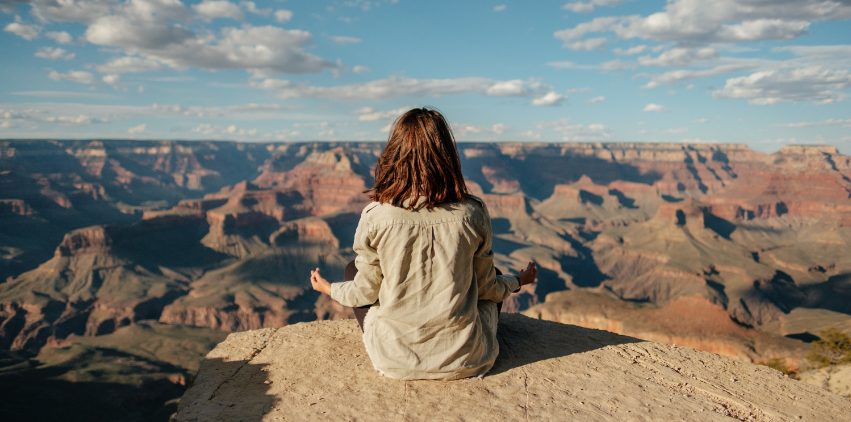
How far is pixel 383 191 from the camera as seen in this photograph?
3.58 metres

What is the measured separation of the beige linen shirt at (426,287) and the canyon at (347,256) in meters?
38.6

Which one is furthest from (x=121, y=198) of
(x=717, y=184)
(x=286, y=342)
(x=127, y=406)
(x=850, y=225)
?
(x=717, y=184)

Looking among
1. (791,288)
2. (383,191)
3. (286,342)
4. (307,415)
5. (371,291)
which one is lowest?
(791,288)

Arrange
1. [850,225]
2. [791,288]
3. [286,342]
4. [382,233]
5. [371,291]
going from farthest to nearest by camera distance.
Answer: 1. [850,225]
2. [791,288]
3. [286,342]
4. [371,291]
5. [382,233]

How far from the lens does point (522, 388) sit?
14.1ft

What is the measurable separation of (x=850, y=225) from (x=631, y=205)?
70124 mm

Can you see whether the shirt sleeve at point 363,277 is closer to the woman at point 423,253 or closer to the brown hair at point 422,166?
the woman at point 423,253

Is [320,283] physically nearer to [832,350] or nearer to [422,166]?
[422,166]

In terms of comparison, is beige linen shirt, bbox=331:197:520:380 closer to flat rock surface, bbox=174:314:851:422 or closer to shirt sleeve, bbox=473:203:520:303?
shirt sleeve, bbox=473:203:520:303

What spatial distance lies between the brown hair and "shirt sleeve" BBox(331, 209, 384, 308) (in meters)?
0.34

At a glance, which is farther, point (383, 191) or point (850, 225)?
point (850, 225)

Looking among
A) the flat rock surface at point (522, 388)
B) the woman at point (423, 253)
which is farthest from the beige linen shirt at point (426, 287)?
the flat rock surface at point (522, 388)

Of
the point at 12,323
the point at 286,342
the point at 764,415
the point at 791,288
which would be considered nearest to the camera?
the point at 764,415

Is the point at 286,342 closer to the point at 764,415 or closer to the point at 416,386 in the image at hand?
the point at 416,386
